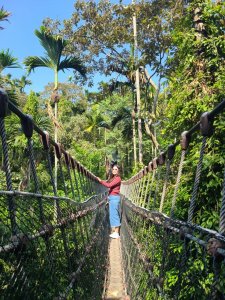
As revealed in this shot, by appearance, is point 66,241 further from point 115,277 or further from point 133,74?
point 133,74

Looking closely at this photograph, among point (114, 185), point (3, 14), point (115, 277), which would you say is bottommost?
point (115, 277)

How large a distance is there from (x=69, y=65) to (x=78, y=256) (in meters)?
6.83

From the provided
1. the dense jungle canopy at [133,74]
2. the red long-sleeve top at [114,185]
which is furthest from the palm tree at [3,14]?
the red long-sleeve top at [114,185]

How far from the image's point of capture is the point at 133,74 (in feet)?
40.7

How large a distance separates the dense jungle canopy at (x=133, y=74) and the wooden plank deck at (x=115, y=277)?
1.12 meters

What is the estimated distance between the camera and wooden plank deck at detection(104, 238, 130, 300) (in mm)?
3760

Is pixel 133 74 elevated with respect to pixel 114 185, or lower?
elevated

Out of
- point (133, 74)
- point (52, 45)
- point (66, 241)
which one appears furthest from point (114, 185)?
point (133, 74)

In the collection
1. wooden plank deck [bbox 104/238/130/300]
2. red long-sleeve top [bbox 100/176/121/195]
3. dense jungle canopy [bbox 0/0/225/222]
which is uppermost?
dense jungle canopy [bbox 0/0/225/222]

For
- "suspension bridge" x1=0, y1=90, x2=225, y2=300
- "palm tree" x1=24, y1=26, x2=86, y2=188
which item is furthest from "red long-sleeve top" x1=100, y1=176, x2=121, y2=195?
"palm tree" x1=24, y1=26, x2=86, y2=188

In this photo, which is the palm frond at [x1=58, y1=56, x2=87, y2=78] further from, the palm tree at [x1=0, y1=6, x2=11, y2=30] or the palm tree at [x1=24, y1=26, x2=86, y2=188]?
the palm tree at [x1=0, y1=6, x2=11, y2=30]

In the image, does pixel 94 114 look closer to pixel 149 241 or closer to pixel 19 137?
pixel 19 137

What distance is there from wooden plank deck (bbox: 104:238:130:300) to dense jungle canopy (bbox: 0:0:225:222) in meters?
1.12

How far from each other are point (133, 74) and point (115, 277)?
857 cm
